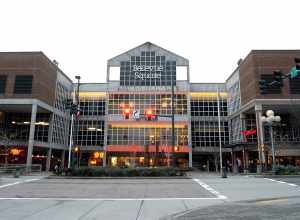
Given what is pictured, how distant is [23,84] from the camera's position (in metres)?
45.7

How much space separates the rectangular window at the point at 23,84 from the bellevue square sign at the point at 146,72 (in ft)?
63.5

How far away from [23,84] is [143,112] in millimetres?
21195

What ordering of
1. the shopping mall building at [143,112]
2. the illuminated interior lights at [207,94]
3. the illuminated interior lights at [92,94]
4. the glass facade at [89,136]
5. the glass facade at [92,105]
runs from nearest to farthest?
1. the shopping mall building at [143,112]
2. the glass facade at [89,136]
3. the illuminated interior lights at [207,94]
4. the glass facade at [92,105]
5. the illuminated interior lights at [92,94]

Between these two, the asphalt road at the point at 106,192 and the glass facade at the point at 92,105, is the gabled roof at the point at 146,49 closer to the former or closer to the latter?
the glass facade at the point at 92,105

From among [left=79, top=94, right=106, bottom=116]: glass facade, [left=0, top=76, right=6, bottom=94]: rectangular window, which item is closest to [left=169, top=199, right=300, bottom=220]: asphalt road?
[left=0, top=76, right=6, bottom=94]: rectangular window

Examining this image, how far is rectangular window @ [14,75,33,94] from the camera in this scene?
45500mm

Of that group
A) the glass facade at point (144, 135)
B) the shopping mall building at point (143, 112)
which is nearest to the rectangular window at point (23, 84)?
the shopping mall building at point (143, 112)

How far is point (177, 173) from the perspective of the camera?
101 feet

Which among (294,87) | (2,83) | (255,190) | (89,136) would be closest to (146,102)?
(89,136)

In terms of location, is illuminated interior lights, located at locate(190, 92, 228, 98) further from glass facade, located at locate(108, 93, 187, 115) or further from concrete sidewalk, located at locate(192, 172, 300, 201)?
concrete sidewalk, located at locate(192, 172, 300, 201)

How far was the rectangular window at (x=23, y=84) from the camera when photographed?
45.5 meters

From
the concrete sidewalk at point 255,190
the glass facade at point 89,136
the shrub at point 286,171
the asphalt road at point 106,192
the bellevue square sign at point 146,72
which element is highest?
the bellevue square sign at point 146,72

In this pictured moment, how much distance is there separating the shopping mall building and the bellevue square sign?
0.62ft

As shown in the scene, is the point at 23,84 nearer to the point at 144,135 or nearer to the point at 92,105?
the point at 92,105
